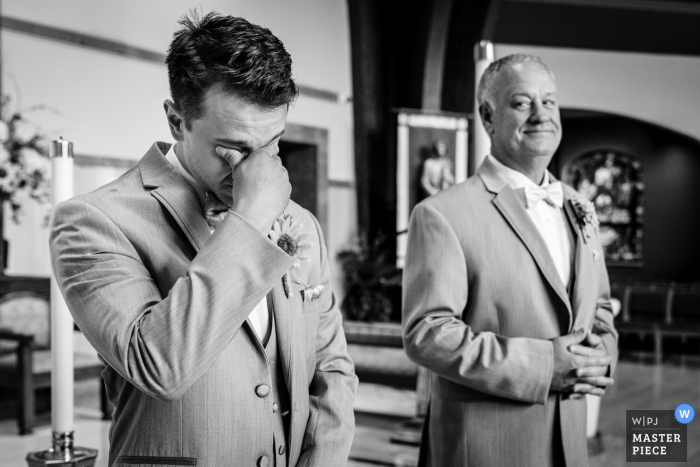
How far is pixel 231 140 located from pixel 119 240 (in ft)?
0.84

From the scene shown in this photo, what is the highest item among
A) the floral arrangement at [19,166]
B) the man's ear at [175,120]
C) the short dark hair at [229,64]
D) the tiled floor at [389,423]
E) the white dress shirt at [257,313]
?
the floral arrangement at [19,166]

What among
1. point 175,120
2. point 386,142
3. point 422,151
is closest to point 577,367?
point 175,120

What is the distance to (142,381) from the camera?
45.7 inches

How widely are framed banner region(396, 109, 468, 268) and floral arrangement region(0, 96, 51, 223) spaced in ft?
13.9

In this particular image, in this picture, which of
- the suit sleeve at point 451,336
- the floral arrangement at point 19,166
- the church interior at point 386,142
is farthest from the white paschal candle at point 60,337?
the floral arrangement at point 19,166

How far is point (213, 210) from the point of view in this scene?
1353 millimetres

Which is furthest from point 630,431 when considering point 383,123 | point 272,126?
point 383,123

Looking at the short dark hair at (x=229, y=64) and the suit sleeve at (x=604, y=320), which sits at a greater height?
the short dark hair at (x=229, y=64)

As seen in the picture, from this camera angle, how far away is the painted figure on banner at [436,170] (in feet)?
28.0

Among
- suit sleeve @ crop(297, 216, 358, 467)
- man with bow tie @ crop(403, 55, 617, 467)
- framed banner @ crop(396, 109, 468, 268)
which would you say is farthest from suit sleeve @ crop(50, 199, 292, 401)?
framed banner @ crop(396, 109, 468, 268)

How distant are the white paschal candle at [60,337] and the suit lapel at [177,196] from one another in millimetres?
602

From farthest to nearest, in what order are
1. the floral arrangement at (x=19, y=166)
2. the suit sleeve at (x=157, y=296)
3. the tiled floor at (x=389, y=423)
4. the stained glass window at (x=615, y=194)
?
the stained glass window at (x=615, y=194) → the floral arrangement at (x=19, y=166) → the tiled floor at (x=389, y=423) → the suit sleeve at (x=157, y=296)

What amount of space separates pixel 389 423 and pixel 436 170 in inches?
146

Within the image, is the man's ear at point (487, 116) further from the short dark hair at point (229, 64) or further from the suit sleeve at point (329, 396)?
the short dark hair at point (229, 64)
